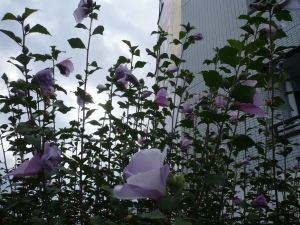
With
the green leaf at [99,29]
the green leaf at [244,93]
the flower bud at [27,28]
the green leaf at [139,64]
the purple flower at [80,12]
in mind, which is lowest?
the green leaf at [244,93]

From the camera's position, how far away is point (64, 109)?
1407 millimetres

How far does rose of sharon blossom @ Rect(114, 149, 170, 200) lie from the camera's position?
1.70ft

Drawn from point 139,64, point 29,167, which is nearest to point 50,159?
point 29,167

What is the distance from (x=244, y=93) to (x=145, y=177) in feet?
1.56

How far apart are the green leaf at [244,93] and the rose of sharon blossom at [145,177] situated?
1.34ft

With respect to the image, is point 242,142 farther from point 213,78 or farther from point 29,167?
point 29,167

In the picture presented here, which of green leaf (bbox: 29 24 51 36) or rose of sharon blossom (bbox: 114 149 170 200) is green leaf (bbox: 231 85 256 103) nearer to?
rose of sharon blossom (bbox: 114 149 170 200)

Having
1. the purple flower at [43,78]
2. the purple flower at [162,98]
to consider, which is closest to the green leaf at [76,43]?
the purple flower at [43,78]

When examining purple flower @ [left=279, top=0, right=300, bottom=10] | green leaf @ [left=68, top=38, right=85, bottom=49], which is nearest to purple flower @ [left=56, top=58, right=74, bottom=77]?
green leaf @ [left=68, top=38, right=85, bottom=49]

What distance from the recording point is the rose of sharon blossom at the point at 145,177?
1.70ft

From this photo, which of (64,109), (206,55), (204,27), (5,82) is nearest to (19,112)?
(5,82)

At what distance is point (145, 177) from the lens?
521 mm

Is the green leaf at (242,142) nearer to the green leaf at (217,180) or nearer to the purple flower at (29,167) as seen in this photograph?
the green leaf at (217,180)

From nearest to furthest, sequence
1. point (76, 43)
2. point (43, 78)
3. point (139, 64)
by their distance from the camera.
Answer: point (43, 78)
point (76, 43)
point (139, 64)
